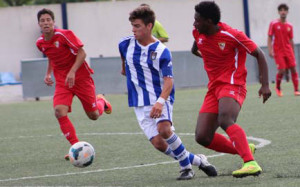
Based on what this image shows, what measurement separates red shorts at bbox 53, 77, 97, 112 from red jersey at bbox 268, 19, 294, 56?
8.48m

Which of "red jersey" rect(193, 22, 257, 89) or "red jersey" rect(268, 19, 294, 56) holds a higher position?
"red jersey" rect(193, 22, 257, 89)

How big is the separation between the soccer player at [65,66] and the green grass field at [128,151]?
0.55 m

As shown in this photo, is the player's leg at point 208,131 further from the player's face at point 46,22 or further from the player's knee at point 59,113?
the player's face at point 46,22

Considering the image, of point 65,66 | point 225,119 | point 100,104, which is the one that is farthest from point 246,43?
point 100,104

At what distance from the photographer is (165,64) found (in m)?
7.19

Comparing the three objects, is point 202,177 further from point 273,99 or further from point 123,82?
point 123,82

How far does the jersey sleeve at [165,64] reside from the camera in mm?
7145

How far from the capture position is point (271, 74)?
23609 millimetres

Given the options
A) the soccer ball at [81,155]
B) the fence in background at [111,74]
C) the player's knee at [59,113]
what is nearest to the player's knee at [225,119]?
the soccer ball at [81,155]

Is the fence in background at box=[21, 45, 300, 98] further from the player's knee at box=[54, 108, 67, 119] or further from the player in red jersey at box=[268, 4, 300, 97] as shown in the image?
the player's knee at box=[54, 108, 67, 119]

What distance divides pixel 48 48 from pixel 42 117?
629 cm

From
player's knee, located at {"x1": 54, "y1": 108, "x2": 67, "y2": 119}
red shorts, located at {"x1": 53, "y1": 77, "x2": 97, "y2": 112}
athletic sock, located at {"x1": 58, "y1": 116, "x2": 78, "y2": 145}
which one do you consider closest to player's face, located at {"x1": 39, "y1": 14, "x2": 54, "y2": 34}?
red shorts, located at {"x1": 53, "y1": 77, "x2": 97, "y2": 112}

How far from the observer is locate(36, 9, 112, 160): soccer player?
928cm

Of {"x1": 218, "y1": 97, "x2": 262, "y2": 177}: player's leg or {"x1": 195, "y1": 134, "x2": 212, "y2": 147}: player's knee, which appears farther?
{"x1": 195, "y1": 134, "x2": 212, "y2": 147}: player's knee
